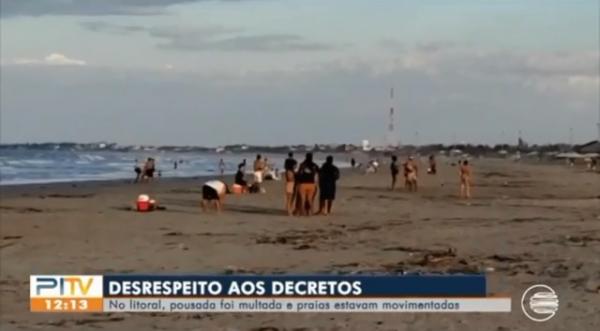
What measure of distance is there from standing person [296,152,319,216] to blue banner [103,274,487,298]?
1269cm

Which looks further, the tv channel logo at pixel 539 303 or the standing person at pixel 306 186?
the standing person at pixel 306 186

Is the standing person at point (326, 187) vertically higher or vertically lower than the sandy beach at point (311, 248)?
higher

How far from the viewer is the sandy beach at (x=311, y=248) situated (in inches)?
367

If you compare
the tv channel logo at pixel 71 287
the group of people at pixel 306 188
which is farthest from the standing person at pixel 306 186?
the tv channel logo at pixel 71 287

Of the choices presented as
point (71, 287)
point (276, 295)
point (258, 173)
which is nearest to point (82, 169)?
point (258, 173)

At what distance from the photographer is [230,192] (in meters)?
30.8

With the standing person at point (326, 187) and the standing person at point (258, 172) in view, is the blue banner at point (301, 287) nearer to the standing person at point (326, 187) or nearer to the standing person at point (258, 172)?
the standing person at point (326, 187)

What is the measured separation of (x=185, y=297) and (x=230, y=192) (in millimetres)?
21289

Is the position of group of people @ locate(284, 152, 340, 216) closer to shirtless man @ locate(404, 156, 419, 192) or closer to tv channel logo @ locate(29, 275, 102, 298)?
tv channel logo @ locate(29, 275, 102, 298)

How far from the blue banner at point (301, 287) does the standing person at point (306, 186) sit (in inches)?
500

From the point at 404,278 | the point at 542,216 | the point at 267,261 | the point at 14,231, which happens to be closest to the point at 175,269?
the point at 267,261

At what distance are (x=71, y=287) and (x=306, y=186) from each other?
13.1 metres

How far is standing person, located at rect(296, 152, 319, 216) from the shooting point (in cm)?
2267

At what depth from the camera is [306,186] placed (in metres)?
22.7
